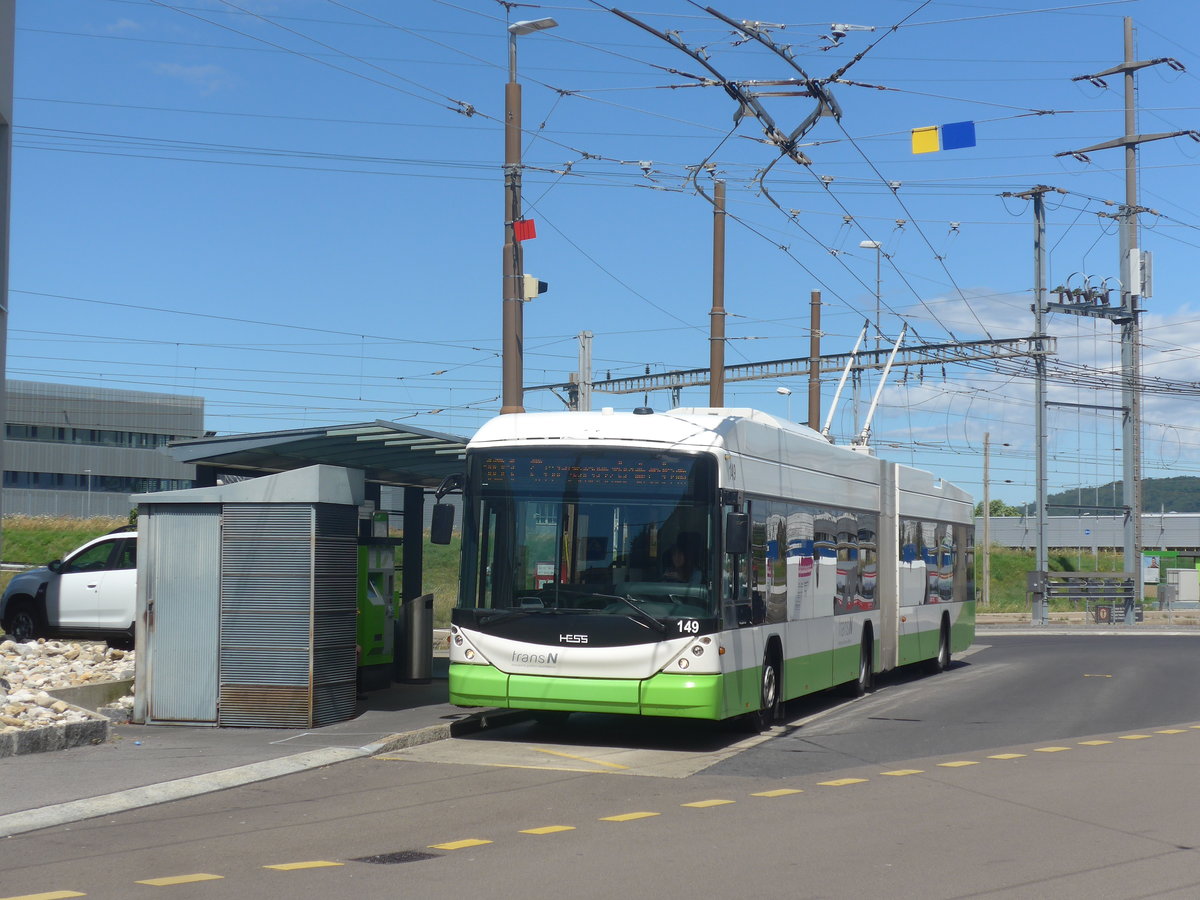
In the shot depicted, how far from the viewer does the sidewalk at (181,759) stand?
383 inches

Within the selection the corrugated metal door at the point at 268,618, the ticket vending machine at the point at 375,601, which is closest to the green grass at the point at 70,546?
the ticket vending machine at the point at 375,601

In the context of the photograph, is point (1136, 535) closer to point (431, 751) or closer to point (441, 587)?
point (441, 587)

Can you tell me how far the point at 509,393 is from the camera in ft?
57.4

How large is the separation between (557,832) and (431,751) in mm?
4083

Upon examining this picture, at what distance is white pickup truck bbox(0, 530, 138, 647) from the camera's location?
795 inches

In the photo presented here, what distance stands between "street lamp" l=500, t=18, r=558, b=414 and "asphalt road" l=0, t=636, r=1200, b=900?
14.9 ft

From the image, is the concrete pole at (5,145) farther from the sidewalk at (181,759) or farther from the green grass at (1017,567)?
the green grass at (1017,567)

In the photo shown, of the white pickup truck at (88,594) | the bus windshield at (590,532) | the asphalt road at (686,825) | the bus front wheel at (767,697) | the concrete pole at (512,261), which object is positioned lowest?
the asphalt road at (686,825)

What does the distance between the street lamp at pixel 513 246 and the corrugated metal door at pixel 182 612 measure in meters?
4.67

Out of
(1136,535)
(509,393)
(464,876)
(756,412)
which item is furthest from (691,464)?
(1136,535)

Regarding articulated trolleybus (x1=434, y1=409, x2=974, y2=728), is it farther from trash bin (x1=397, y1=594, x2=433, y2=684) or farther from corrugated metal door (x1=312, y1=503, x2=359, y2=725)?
trash bin (x1=397, y1=594, x2=433, y2=684)

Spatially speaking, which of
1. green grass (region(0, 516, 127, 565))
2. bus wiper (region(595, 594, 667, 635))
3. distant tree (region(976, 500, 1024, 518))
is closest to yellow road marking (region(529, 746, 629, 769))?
bus wiper (region(595, 594, 667, 635))

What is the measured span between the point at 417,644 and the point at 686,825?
371 inches

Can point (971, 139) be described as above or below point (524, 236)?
above
